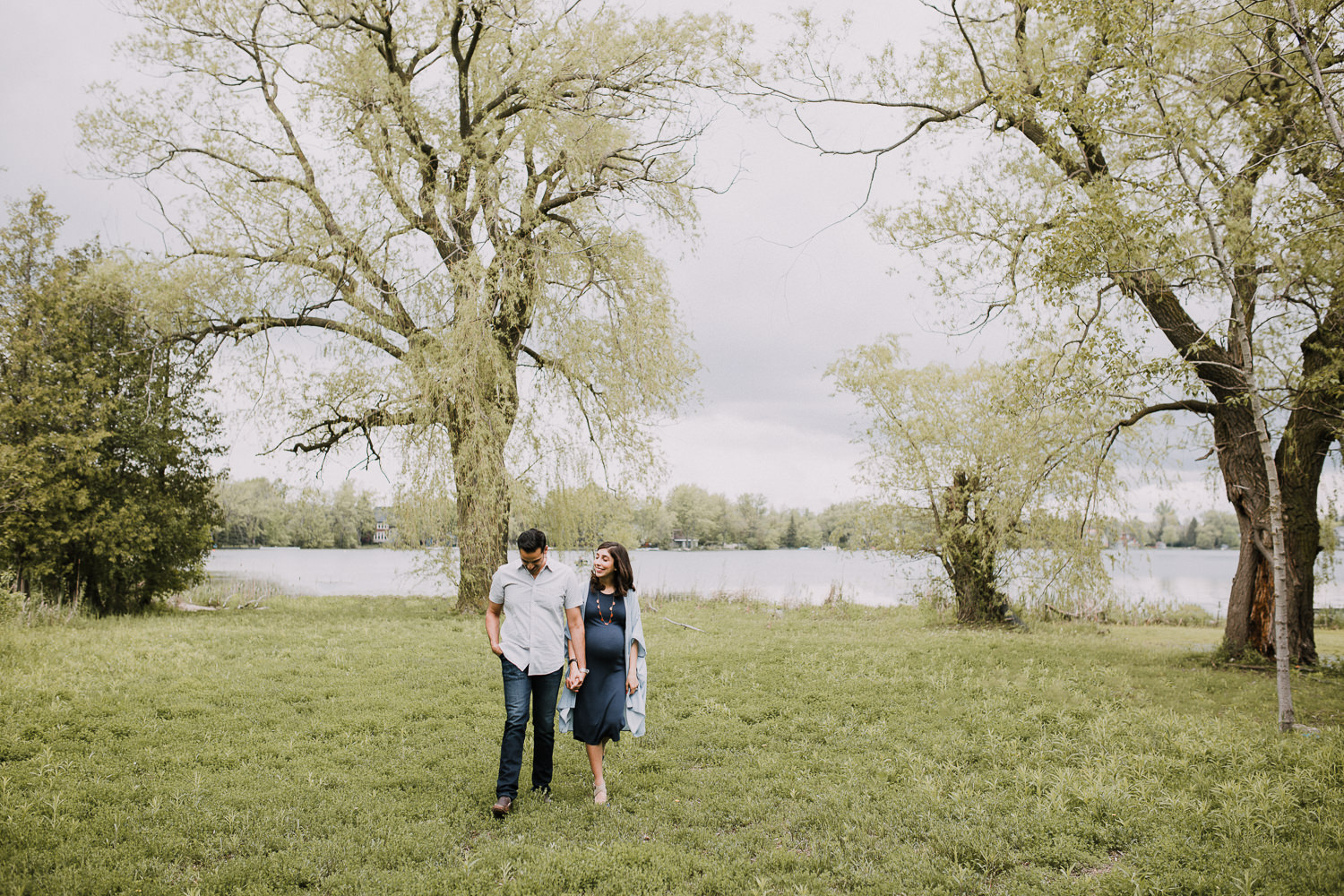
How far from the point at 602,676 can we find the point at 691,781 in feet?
3.85

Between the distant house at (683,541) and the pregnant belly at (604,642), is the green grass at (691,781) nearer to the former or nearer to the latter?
the pregnant belly at (604,642)

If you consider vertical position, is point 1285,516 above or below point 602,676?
above

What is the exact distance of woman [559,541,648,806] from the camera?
5.27 meters

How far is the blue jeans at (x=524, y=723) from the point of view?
16.7 feet

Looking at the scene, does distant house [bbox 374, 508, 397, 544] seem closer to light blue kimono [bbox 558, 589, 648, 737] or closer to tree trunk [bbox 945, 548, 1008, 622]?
light blue kimono [bbox 558, 589, 648, 737]

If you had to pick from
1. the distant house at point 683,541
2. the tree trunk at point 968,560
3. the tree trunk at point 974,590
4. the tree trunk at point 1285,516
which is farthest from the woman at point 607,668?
the distant house at point 683,541

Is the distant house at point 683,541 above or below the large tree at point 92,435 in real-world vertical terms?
below

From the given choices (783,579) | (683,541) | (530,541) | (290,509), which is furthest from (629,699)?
(683,541)

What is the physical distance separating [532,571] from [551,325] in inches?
374

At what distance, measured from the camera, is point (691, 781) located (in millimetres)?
5676

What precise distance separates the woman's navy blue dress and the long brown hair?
9 centimetres

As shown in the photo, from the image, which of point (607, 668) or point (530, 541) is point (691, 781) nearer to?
point (607, 668)

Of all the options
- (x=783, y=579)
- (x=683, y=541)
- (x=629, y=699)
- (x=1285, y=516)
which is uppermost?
(x=1285, y=516)

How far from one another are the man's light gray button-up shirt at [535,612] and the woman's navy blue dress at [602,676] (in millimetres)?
172
